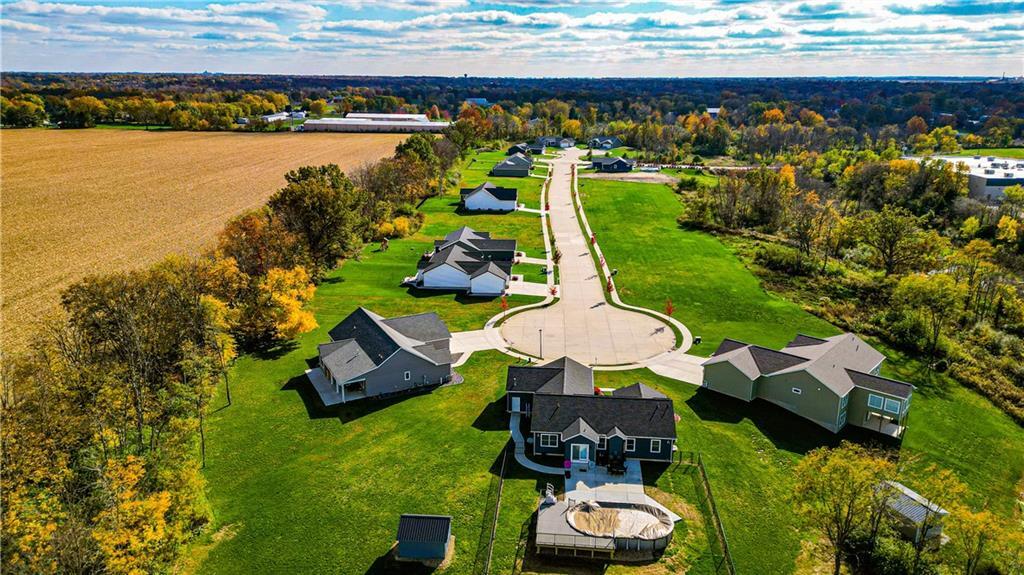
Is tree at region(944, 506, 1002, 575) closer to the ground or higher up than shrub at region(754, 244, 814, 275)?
higher up

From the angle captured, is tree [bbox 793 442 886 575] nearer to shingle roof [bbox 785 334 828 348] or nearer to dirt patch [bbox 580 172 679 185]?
shingle roof [bbox 785 334 828 348]

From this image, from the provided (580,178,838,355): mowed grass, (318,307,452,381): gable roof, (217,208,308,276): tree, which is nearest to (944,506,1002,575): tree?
(580,178,838,355): mowed grass

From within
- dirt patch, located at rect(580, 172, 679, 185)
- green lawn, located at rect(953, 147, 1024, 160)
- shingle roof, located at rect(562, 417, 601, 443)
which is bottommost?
shingle roof, located at rect(562, 417, 601, 443)

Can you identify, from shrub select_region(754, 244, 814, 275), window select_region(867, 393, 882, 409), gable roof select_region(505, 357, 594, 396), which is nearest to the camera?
window select_region(867, 393, 882, 409)

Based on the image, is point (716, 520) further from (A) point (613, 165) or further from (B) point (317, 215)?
(A) point (613, 165)

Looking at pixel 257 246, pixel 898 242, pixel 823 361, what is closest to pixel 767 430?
pixel 823 361

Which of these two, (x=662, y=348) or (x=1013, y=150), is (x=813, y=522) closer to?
(x=662, y=348)

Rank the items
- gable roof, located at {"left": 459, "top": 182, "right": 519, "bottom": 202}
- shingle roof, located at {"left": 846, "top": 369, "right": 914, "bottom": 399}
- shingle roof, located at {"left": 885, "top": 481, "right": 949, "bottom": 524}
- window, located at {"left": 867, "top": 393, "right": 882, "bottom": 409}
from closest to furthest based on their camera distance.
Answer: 1. shingle roof, located at {"left": 885, "top": 481, "right": 949, "bottom": 524}
2. shingle roof, located at {"left": 846, "top": 369, "right": 914, "bottom": 399}
3. window, located at {"left": 867, "top": 393, "right": 882, "bottom": 409}
4. gable roof, located at {"left": 459, "top": 182, "right": 519, "bottom": 202}
